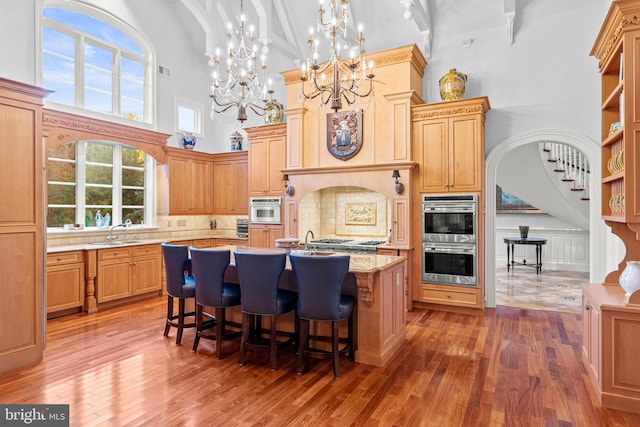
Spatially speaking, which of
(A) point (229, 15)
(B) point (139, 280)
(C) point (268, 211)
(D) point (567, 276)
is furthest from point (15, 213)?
(D) point (567, 276)

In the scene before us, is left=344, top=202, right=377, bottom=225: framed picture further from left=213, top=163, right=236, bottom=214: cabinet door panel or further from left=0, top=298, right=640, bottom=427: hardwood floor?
left=213, top=163, right=236, bottom=214: cabinet door panel

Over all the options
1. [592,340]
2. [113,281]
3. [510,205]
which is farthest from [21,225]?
[510,205]

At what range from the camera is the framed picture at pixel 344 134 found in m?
5.67

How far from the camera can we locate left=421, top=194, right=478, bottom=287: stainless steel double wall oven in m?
5.04

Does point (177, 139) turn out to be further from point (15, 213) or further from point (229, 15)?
point (15, 213)

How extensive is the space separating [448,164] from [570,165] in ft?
10.8

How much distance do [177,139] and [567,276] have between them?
8.41m

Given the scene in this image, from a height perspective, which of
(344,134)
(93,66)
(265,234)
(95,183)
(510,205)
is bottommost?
(265,234)

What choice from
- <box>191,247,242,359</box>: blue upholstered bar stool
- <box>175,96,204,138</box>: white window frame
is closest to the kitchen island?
<box>191,247,242,359</box>: blue upholstered bar stool

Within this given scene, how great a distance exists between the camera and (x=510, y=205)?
8.84 metres

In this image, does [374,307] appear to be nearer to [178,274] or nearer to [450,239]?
[178,274]

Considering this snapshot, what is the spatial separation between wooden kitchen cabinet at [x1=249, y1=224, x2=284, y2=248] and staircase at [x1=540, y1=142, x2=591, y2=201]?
16.7ft

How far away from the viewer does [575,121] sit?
4992 mm
